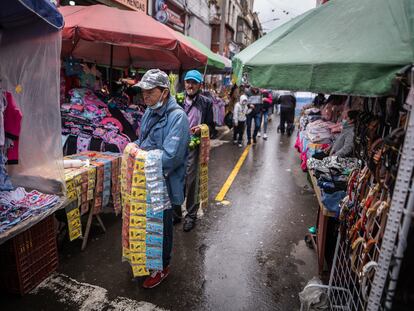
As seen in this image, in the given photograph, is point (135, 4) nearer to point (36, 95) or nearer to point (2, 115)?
point (36, 95)

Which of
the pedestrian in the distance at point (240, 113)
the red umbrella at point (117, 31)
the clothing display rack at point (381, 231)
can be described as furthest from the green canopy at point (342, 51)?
the pedestrian in the distance at point (240, 113)

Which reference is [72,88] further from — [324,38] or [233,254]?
[324,38]

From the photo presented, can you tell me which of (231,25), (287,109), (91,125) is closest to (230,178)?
(91,125)

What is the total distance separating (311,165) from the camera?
13.3 ft

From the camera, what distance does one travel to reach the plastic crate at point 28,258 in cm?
281

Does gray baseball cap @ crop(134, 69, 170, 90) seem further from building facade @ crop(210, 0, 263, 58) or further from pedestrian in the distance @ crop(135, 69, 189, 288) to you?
building facade @ crop(210, 0, 263, 58)

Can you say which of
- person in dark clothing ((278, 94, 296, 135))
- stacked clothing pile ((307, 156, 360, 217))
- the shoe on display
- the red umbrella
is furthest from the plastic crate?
person in dark clothing ((278, 94, 296, 135))

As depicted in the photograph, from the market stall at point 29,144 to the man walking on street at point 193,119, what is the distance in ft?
5.54

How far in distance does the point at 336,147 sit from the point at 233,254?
85.9 inches

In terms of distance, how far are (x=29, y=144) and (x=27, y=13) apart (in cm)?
134

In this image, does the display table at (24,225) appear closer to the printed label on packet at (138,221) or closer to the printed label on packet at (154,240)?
the printed label on packet at (138,221)

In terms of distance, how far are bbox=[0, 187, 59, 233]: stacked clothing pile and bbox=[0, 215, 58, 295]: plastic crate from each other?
17 cm

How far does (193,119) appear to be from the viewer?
4.35m

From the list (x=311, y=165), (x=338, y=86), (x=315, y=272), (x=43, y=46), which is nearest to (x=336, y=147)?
(x=311, y=165)
